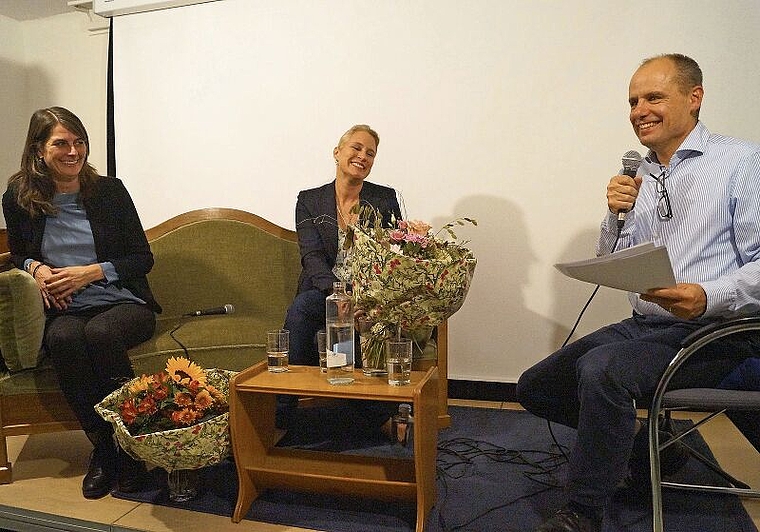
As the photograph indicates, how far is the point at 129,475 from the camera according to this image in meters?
2.17

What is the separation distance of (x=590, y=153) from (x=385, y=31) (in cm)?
118

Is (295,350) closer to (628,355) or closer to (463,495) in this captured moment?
(463,495)

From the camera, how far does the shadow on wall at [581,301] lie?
305 centimetres

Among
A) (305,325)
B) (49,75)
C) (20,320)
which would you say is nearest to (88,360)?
(20,320)

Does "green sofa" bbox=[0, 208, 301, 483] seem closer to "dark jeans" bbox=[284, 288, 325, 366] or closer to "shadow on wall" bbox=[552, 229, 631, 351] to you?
"dark jeans" bbox=[284, 288, 325, 366]

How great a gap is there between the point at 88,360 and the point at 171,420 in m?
0.45

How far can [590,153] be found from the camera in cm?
302

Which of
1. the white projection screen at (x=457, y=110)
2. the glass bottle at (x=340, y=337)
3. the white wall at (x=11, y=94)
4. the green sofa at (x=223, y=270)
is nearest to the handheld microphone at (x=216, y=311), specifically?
the green sofa at (x=223, y=270)

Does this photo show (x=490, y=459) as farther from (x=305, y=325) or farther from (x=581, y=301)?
(x=581, y=301)

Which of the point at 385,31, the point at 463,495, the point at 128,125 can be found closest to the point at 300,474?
the point at 463,495

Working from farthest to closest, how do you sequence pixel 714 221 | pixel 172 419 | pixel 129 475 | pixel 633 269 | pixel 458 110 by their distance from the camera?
pixel 458 110, pixel 129 475, pixel 172 419, pixel 714 221, pixel 633 269

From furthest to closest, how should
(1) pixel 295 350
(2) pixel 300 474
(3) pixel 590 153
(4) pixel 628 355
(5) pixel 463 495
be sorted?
(3) pixel 590 153, (1) pixel 295 350, (5) pixel 463 495, (2) pixel 300 474, (4) pixel 628 355

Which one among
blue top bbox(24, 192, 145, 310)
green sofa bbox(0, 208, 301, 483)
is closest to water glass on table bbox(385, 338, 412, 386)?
green sofa bbox(0, 208, 301, 483)

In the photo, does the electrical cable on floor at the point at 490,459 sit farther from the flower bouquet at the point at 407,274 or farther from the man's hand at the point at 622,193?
the man's hand at the point at 622,193
